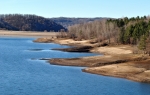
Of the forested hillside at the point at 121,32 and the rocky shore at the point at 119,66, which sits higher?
the forested hillside at the point at 121,32

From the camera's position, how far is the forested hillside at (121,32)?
314 feet

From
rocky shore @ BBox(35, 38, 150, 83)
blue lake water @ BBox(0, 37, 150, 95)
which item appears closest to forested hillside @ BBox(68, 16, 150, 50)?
rocky shore @ BBox(35, 38, 150, 83)

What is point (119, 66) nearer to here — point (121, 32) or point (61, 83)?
point (61, 83)

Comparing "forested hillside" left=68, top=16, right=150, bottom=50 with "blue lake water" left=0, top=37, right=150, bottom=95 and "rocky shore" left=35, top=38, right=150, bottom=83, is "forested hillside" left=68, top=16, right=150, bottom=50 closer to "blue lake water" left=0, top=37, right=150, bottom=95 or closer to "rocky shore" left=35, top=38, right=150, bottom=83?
"rocky shore" left=35, top=38, right=150, bottom=83

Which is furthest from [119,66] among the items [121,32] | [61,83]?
[121,32]

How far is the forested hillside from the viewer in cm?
9575

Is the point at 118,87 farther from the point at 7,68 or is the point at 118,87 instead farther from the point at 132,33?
the point at 132,33

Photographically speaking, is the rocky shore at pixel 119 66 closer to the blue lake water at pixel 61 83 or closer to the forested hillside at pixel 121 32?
the blue lake water at pixel 61 83

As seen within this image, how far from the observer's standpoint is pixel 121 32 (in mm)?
107250

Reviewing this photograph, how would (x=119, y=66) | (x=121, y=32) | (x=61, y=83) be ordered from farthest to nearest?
(x=121, y=32)
(x=119, y=66)
(x=61, y=83)

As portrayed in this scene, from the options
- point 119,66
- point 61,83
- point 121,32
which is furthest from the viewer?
point 121,32

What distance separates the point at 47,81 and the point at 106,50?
1804 inches

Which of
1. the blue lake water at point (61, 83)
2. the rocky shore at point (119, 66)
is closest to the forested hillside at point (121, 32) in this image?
the rocky shore at point (119, 66)

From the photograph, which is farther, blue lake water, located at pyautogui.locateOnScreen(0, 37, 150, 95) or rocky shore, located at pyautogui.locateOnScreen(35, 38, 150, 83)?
rocky shore, located at pyautogui.locateOnScreen(35, 38, 150, 83)
